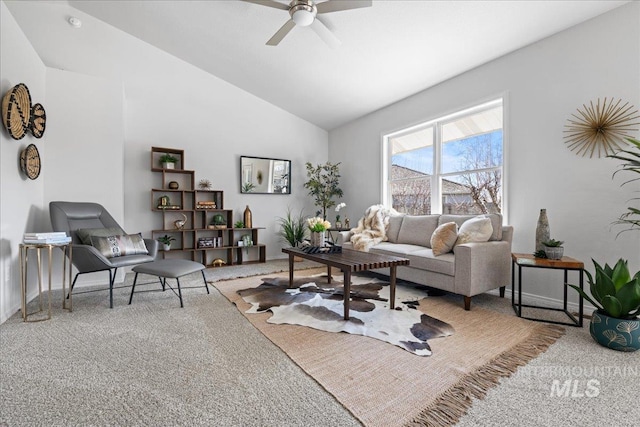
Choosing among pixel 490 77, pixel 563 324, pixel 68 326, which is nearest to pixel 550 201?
pixel 563 324

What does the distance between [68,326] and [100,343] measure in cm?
56

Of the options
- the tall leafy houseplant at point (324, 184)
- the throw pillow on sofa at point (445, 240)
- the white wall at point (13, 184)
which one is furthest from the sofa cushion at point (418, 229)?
the white wall at point (13, 184)

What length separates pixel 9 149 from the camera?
2.63 metres

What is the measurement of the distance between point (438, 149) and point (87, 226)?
444cm

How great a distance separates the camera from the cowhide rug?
7.30 feet

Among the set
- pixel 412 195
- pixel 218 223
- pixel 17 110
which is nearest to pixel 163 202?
pixel 218 223

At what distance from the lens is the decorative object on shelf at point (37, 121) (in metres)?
3.05

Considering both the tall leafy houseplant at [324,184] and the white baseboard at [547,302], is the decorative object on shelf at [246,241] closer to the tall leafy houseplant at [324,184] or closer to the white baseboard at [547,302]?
the tall leafy houseplant at [324,184]

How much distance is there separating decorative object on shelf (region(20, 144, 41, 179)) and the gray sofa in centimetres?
376

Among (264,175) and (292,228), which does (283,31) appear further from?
(292,228)

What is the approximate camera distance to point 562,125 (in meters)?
2.93

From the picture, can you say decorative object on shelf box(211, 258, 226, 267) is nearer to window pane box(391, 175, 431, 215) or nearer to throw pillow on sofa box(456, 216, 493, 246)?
window pane box(391, 175, 431, 215)

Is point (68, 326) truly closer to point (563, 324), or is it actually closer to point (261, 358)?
point (261, 358)

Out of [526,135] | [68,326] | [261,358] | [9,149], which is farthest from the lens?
[526,135]
